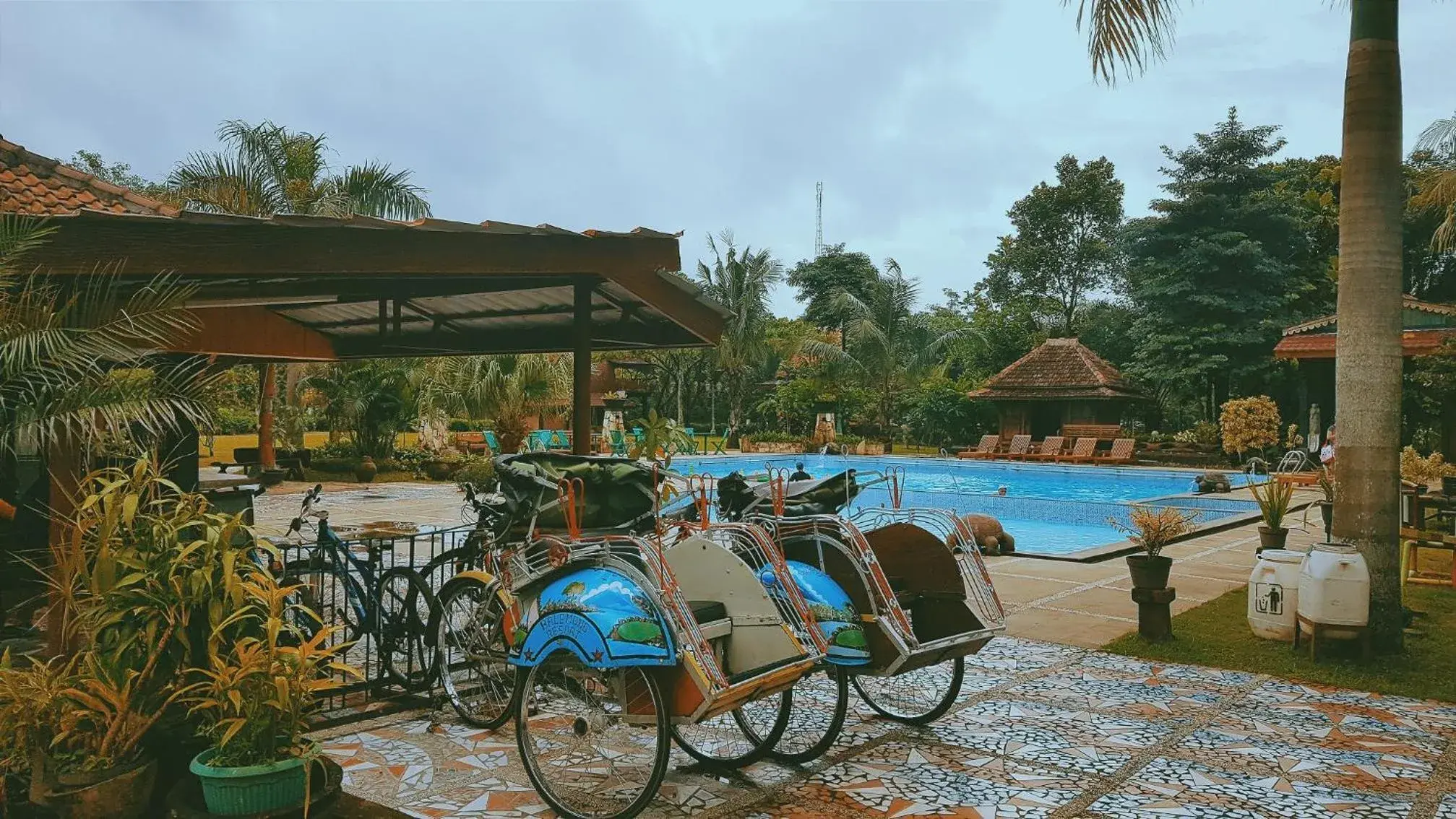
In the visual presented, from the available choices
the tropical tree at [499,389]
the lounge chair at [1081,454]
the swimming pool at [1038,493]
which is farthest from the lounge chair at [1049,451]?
the tropical tree at [499,389]

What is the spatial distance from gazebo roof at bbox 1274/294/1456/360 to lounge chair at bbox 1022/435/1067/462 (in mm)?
5994

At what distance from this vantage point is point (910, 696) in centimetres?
502

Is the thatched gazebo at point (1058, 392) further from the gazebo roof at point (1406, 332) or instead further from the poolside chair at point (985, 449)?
the gazebo roof at point (1406, 332)

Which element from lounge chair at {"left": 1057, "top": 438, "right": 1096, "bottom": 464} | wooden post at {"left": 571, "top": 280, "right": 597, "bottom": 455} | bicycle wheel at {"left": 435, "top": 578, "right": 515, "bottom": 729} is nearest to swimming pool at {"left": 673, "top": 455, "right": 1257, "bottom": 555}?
lounge chair at {"left": 1057, "top": 438, "right": 1096, "bottom": 464}

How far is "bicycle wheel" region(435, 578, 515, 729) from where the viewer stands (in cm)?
444

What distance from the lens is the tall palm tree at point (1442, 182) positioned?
14984 mm

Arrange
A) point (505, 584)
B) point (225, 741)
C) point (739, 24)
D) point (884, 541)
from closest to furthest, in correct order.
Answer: point (225, 741) → point (505, 584) → point (884, 541) → point (739, 24)

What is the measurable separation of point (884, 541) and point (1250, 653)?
3164 mm

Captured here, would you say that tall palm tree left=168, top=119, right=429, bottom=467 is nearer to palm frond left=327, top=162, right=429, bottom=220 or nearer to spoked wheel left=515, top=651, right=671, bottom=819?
palm frond left=327, top=162, right=429, bottom=220

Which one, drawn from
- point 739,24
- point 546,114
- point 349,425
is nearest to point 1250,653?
point 739,24

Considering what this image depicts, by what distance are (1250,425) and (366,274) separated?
23021mm

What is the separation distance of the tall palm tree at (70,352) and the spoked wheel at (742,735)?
108 inches

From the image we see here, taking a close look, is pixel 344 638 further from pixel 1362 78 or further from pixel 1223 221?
pixel 1223 221

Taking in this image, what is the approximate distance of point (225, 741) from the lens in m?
2.76
